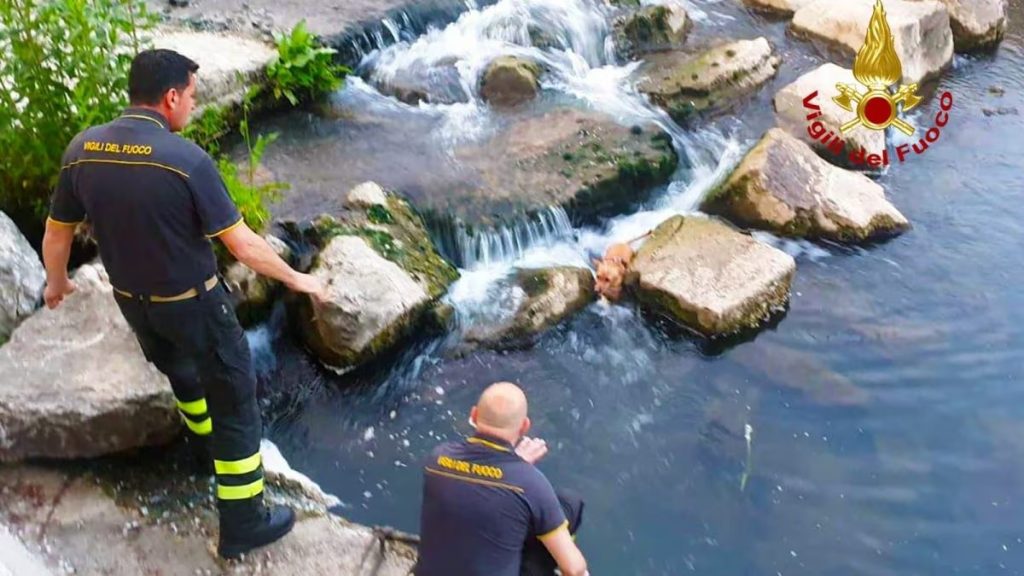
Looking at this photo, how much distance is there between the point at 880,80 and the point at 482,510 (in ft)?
26.1

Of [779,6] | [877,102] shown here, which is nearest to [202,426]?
[877,102]

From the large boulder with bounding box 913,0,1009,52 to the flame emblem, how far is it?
143cm

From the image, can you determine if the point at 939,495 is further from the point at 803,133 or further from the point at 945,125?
the point at 945,125

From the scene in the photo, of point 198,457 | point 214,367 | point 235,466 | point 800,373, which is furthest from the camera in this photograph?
point 800,373

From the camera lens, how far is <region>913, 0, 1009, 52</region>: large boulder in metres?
10.6

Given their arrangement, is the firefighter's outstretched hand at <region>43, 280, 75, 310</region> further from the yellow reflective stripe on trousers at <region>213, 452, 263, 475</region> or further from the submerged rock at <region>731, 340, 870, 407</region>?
the submerged rock at <region>731, 340, 870, 407</region>

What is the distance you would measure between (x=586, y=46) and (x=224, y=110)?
422cm

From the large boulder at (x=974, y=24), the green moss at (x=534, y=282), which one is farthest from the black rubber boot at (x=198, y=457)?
the large boulder at (x=974, y=24)

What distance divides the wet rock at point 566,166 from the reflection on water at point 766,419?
34cm

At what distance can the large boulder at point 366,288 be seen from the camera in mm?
5559

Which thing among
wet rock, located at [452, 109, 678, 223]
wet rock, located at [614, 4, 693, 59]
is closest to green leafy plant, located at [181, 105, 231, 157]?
wet rock, located at [452, 109, 678, 223]

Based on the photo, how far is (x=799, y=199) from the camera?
7.24 m

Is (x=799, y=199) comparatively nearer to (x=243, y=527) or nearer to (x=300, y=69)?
(x=300, y=69)

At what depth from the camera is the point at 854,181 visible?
295 inches
